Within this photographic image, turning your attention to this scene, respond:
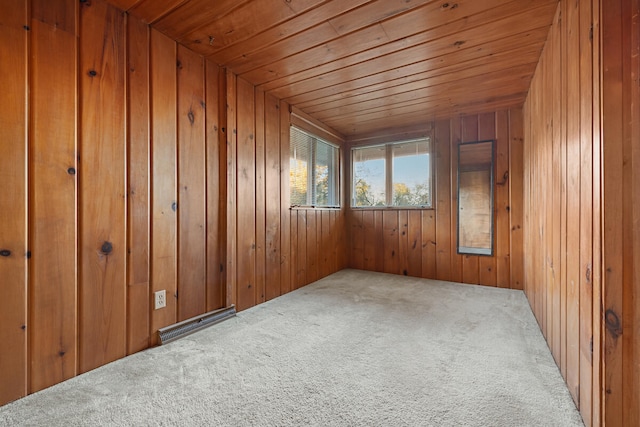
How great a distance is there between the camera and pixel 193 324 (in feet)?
6.55

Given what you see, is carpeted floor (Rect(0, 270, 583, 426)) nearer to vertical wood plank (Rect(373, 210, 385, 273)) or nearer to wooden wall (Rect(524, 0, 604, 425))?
wooden wall (Rect(524, 0, 604, 425))

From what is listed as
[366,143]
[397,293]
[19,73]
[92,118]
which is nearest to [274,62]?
[92,118]

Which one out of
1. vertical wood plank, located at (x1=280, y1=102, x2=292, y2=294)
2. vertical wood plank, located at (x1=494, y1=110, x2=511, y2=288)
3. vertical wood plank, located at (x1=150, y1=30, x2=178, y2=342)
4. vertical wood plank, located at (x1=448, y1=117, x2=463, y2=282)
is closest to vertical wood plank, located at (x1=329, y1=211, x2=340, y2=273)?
vertical wood plank, located at (x1=280, y1=102, x2=292, y2=294)

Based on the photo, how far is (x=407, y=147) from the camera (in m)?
3.72

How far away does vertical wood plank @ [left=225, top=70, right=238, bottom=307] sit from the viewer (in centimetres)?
230

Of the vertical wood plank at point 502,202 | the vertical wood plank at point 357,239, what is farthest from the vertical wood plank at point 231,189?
the vertical wood plank at point 502,202

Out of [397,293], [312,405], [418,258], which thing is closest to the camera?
[312,405]

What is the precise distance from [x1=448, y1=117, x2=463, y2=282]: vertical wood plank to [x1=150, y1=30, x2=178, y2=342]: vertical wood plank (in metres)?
3.02

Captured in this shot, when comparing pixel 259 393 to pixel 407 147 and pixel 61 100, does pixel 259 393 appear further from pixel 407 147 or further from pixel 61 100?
pixel 407 147

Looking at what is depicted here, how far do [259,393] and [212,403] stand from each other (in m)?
0.21

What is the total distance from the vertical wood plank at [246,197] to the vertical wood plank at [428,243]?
222 cm

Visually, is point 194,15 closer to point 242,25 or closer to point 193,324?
point 242,25

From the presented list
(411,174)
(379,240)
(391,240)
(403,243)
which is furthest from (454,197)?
(379,240)

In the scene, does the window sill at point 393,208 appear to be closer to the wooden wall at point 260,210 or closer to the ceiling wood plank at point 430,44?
the wooden wall at point 260,210
